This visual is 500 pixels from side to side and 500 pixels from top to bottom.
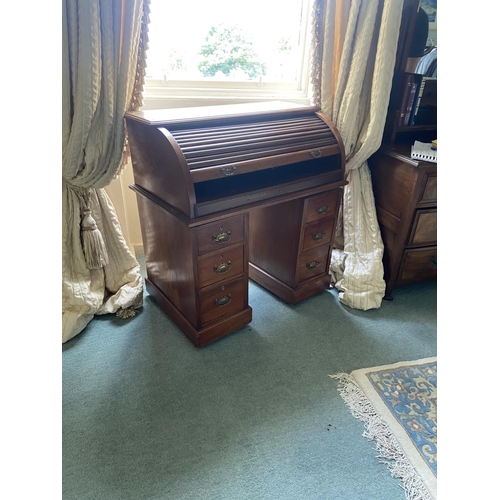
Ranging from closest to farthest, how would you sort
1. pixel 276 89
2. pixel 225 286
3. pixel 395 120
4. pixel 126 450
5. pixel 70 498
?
1. pixel 70 498
2. pixel 126 450
3. pixel 225 286
4. pixel 395 120
5. pixel 276 89

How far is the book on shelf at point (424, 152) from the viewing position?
1.67 metres

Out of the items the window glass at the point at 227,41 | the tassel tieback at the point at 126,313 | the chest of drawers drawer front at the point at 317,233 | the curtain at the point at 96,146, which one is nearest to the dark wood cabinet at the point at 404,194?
the chest of drawers drawer front at the point at 317,233

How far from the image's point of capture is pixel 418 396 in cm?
143

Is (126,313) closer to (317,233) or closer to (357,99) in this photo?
(317,233)

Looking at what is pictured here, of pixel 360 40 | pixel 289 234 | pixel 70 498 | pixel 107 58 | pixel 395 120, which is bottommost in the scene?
pixel 70 498

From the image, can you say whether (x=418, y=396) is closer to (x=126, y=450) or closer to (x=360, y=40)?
(x=126, y=450)

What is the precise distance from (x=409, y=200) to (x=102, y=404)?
1543 millimetres

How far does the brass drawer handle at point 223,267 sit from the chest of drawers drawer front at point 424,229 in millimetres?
922

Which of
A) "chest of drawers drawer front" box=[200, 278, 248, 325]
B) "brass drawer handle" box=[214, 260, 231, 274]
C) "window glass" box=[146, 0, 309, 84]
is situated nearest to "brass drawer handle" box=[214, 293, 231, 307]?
"chest of drawers drawer front" box=[200, 278, 248, 325]

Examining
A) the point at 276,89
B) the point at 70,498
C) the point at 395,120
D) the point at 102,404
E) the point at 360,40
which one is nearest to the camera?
the point at 70,498

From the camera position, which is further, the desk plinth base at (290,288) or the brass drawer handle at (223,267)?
the desk plinth base at (290,288)

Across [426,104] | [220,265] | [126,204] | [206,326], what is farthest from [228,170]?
[426,104]

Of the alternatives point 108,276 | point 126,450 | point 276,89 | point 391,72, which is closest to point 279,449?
point 126,450

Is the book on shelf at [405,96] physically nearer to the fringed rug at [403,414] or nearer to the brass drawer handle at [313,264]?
the brass drawer handle at [313,264]
